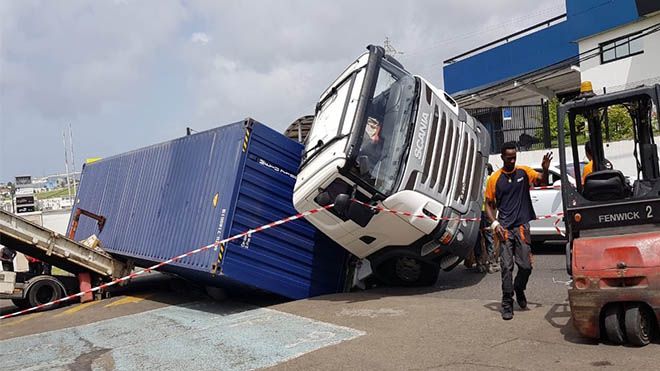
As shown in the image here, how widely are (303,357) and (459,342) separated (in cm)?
150

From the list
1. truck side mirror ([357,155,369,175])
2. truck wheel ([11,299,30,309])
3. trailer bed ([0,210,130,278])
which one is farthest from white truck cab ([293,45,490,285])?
truck wheel ([11,299,30,309])

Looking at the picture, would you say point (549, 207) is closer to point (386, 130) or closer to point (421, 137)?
point (421, 137)

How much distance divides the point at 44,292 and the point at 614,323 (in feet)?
31.4

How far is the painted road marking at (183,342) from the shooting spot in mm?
5871

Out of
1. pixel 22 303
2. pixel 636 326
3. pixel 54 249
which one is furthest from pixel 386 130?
pixel 22 303

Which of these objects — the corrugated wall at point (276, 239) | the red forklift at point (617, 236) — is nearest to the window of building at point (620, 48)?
the corrugated wall at point (276, 239)

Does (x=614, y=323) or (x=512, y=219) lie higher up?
(x=512, y=219)

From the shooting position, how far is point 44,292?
10.7 meters

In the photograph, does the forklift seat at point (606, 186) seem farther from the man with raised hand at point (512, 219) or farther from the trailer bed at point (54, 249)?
the trailer bed at point (54, 249)

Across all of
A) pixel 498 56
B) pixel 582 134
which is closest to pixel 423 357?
pixel 582 134

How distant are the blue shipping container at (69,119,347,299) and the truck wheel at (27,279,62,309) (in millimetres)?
1727

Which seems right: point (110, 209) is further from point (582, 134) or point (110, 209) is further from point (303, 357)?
point (582, 134)

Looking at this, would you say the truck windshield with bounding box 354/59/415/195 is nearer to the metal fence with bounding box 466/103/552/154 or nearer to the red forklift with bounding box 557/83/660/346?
the red forklift with bounding box 557/83/660/346

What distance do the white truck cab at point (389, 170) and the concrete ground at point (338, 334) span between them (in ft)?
2.50
